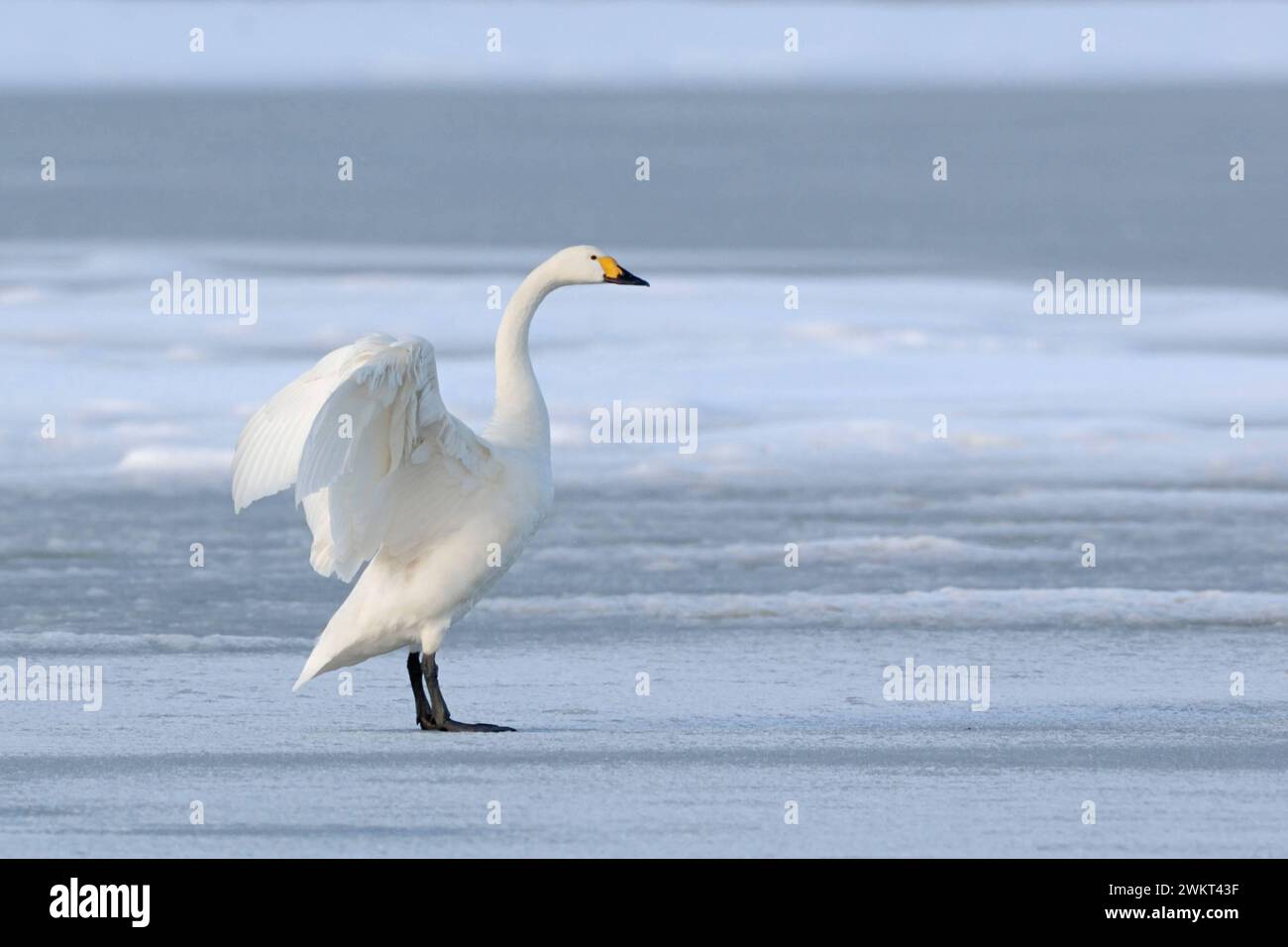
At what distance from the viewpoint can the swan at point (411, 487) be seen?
7.52m

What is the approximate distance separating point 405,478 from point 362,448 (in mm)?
325

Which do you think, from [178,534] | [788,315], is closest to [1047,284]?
[788,315]

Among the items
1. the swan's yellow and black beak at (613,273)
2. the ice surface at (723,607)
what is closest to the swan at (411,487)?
the swan's yellow and black beak at (613,273)

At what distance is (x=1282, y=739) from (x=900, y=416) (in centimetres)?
668

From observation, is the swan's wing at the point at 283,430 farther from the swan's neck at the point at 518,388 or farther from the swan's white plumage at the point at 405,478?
the swan's neck at the point at 518,388

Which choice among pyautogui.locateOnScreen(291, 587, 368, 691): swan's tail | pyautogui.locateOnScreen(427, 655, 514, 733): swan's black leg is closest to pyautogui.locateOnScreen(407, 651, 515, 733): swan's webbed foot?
pyautogui.locateOnScreen(427, 655, 514, 733): swan's black leg

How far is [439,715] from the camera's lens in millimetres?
7891

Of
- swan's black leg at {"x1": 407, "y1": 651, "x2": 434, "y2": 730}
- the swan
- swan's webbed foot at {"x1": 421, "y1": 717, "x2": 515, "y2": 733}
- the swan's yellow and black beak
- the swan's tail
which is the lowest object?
swan's webbed foot at {"x1": 421, "y1": 717, "x2": 515, "y2": 733}

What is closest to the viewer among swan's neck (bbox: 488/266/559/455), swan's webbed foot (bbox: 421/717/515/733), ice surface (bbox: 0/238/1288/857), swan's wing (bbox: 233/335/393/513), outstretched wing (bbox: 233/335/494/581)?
ice surface (bbox: 0/238/1288/857)

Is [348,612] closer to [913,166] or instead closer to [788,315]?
[788,315]

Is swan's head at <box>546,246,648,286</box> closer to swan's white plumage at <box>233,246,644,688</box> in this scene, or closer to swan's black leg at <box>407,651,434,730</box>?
swan's white plumage at <box>233,246,644,688</box>

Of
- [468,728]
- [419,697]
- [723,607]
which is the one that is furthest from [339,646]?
[723,607]

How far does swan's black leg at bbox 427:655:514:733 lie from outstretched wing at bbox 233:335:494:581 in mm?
419

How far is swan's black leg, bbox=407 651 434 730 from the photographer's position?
26.1 ft
